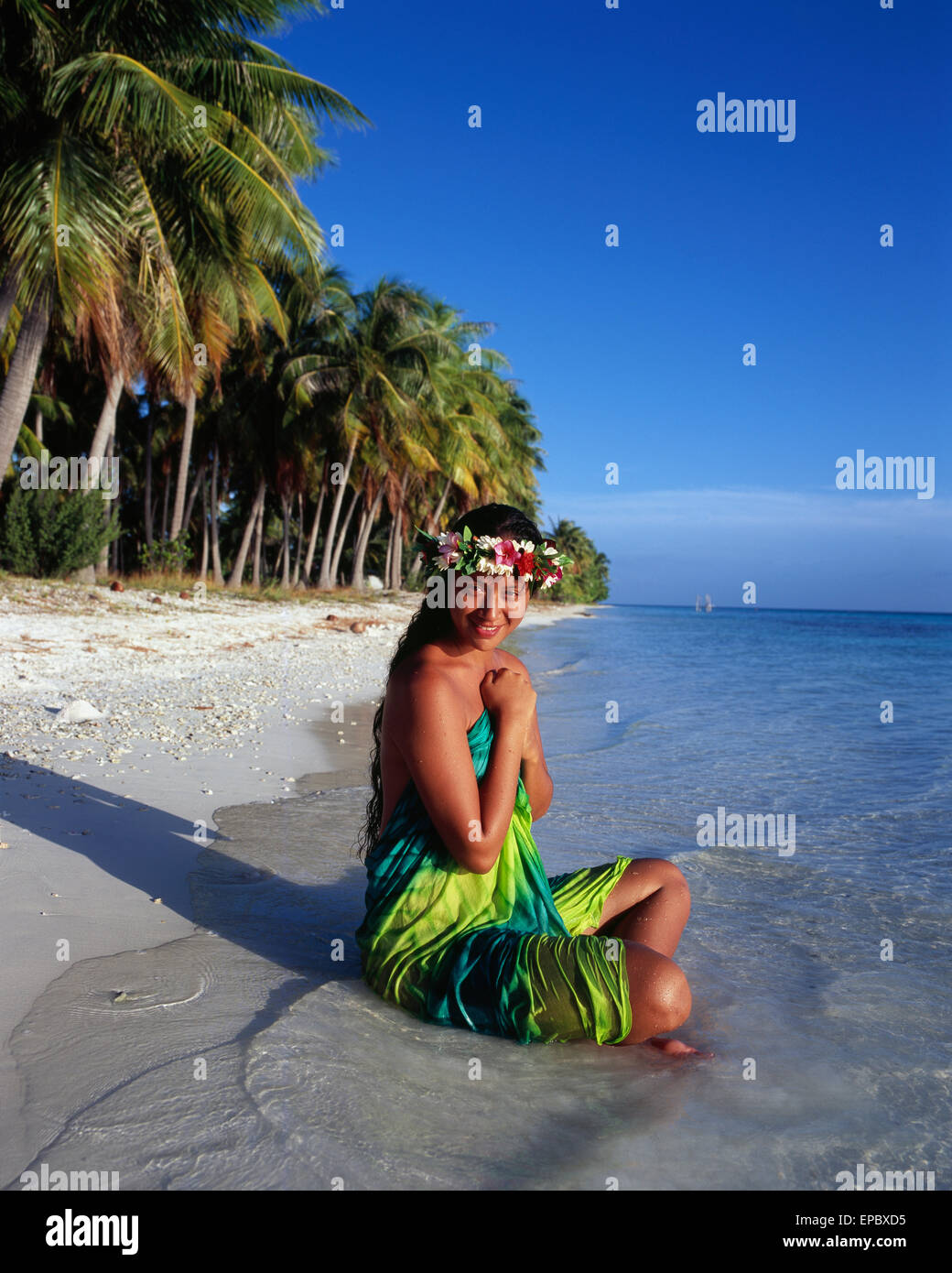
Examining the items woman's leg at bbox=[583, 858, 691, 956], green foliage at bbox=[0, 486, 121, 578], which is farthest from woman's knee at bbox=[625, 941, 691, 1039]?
green foliage at bbox=[0, 486, 121, 578]

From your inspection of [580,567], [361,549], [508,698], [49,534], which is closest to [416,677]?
[508,698]

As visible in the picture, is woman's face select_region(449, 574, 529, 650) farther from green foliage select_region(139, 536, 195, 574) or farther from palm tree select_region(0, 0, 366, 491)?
green foliage select_region(139, 536, 195, 574)

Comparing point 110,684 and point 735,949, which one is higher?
point 110,684

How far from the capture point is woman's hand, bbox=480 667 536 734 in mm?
2646

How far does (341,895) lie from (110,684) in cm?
592

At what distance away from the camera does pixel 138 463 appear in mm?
34719

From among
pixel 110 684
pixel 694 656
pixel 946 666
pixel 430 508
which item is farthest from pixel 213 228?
pixel 430 508

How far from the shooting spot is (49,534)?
16.6m

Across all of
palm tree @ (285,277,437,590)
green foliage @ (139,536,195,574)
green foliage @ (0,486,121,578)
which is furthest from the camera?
palm tree @ (285,277,437,590)

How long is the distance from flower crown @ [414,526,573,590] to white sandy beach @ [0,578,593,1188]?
5.70 ft

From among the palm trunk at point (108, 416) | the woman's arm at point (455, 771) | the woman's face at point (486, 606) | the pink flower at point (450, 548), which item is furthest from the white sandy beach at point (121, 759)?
the palm trunk at point (108, 416)

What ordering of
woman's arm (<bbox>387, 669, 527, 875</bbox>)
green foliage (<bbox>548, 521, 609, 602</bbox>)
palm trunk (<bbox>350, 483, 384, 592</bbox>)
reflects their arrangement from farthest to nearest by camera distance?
green foliage (<bbox>548, 521, 609, 602</bbox>) < palm trunk (<bbox>350, 483, 384, 592</bbox>) < woman's arm (<bbox>387, 669, 527, 875</bbox>)

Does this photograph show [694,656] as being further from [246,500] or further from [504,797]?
[504,797]

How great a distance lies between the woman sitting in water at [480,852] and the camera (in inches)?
100
